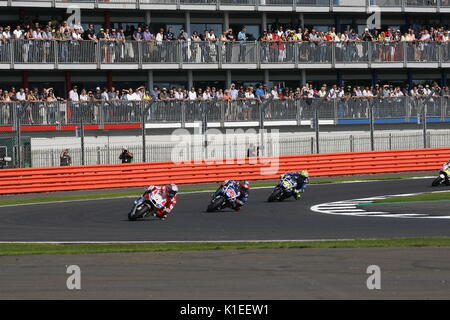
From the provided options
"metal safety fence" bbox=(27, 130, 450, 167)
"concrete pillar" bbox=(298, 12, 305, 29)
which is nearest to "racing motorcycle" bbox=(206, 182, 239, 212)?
"metal safety fence" bbox=(27, 130, 450, 167)

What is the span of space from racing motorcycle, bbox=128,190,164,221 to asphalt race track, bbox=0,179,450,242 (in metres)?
0.25

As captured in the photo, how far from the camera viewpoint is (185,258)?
51.4 ft

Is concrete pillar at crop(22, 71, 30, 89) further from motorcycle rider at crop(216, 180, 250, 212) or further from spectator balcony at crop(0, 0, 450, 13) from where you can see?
motorcycle rider at crop(216, 180, 250, 212)

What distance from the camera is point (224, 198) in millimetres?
25000

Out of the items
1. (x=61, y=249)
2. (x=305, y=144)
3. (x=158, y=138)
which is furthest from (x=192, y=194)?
(x=61, y=249)

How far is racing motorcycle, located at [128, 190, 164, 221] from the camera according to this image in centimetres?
2323

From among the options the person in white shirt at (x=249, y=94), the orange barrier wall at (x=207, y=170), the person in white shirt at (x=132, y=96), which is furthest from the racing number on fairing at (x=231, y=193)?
the person in white shirt at (x=249, y=94)

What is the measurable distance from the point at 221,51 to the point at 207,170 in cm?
1013

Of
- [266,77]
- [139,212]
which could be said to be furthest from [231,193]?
[266,77]

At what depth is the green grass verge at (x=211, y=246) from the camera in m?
16.8

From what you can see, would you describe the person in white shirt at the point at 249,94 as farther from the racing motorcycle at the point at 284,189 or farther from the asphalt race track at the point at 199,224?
the racing motorcycle at the point at 284,189
